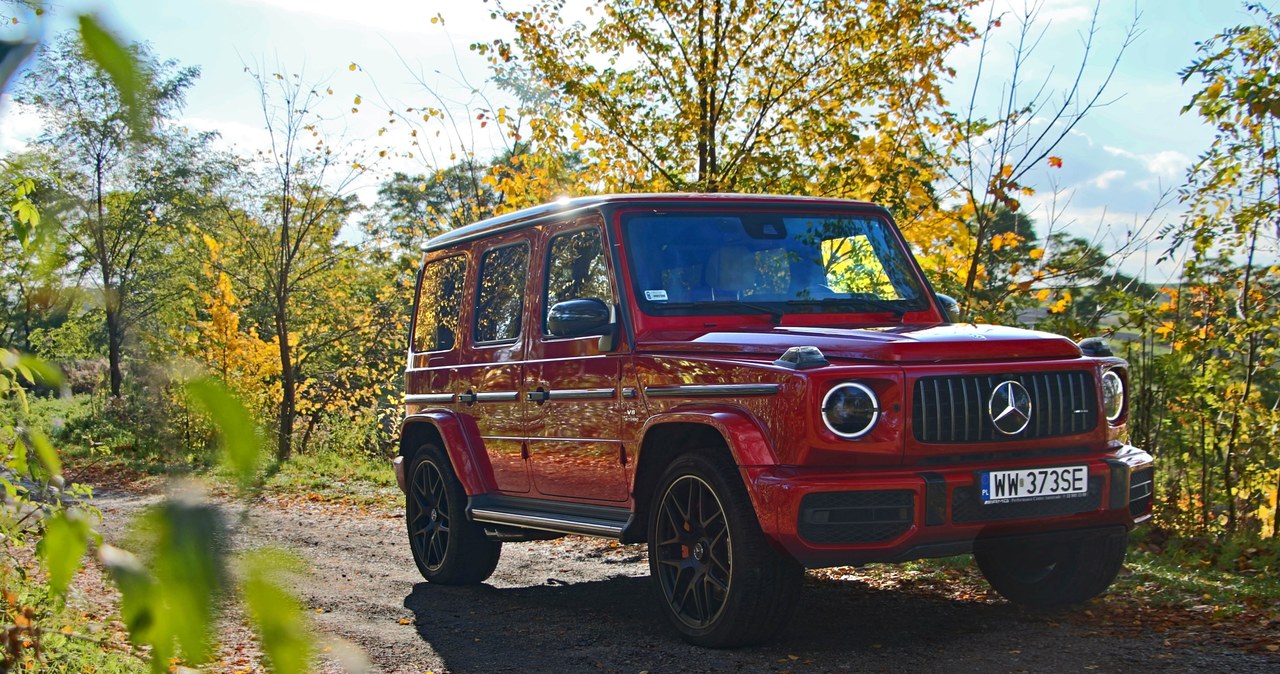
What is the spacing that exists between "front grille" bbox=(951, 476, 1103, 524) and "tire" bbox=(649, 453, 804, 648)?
70cm

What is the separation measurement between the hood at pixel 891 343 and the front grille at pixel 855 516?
574 millimetres

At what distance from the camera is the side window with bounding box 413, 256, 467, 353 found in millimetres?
7902

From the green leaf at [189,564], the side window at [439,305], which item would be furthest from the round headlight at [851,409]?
the green leaf at [189,564]

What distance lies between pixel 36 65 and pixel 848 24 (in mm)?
11339

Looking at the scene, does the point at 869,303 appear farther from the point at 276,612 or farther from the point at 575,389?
the point at 276,612

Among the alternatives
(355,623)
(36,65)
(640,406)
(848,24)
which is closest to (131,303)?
(36,65)

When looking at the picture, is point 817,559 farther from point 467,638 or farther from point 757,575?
point 467,638

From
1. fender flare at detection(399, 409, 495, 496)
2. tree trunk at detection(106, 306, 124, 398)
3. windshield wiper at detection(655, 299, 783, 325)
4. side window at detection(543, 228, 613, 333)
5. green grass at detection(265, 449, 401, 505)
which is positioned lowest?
green grass at detection(265, 449, 401, 505)

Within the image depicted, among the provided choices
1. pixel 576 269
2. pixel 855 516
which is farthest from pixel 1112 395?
pixel 576 269

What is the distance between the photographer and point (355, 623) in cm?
614

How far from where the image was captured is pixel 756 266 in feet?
20.9

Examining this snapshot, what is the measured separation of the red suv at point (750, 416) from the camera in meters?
4.98

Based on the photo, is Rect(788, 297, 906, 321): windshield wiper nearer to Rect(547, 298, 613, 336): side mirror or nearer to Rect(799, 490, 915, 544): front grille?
Rect(547, 298, 613, 336): side mirror

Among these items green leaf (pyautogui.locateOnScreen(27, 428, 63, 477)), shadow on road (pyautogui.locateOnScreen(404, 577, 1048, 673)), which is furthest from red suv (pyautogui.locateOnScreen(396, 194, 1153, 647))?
green leaf (pyautogui.locateOnScreen(27, 428, 63, 477))
